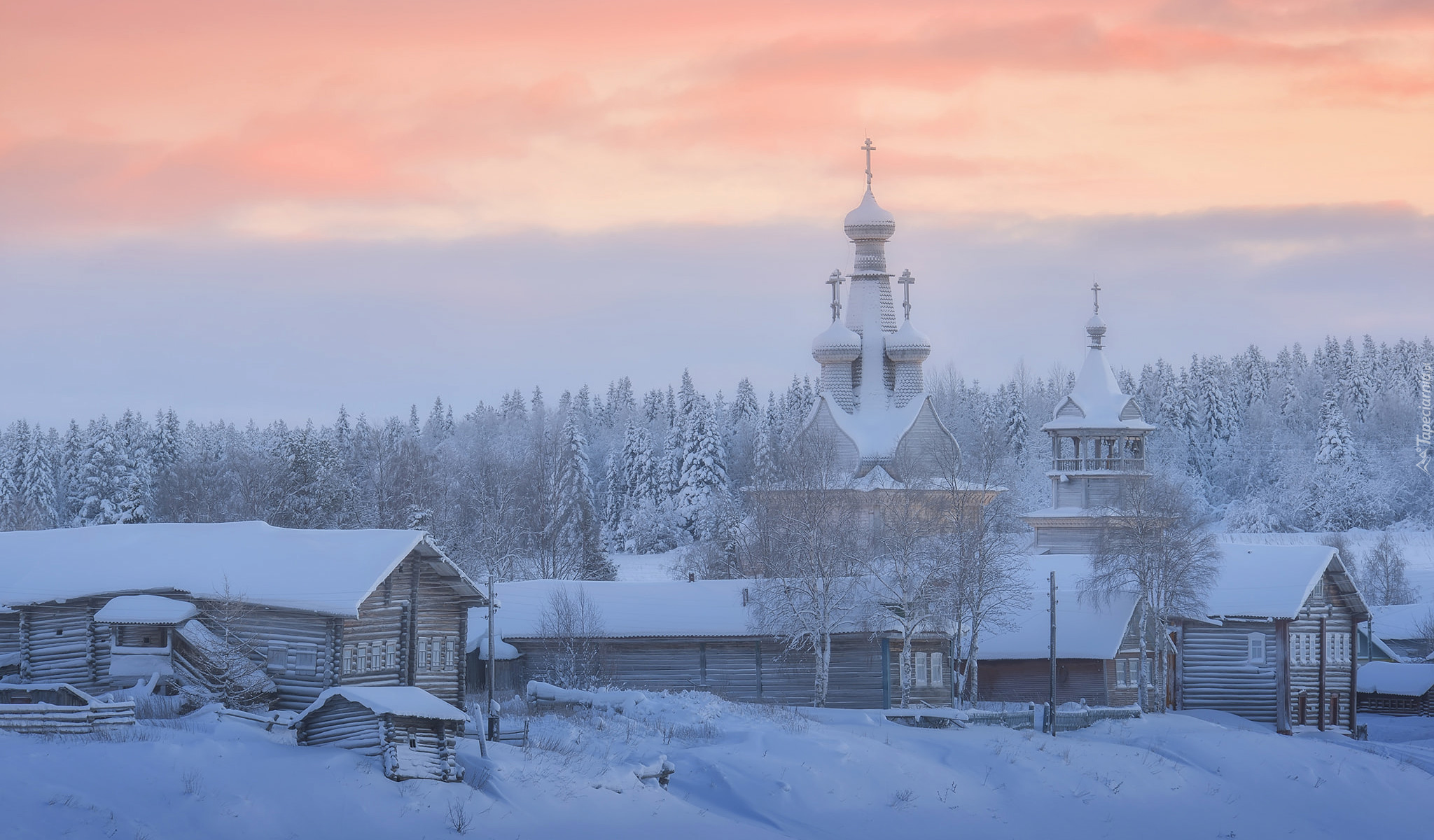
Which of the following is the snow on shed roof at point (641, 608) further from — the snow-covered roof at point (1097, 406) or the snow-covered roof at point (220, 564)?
the snow-covered roof at point (1097, 406)

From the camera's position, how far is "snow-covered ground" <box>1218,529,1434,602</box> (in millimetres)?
105625

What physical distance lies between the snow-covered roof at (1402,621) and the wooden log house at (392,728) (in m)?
58.5

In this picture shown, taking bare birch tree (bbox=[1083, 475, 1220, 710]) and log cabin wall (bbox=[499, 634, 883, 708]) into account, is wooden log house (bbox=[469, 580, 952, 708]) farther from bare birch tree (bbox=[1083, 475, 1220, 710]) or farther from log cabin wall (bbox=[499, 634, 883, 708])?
bare birch tree (bbox=[1083, 475, 1220, 710])

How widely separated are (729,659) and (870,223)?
23.9 m

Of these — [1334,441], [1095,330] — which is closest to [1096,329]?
[1095,330]

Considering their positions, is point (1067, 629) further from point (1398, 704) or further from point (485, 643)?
point (1398, 704)

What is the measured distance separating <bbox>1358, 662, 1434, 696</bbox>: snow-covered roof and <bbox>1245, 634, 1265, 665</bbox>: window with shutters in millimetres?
17251

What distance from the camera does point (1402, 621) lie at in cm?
7850

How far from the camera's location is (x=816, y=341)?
64.9m

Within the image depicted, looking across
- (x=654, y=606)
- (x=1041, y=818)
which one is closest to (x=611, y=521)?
(x=654, y=606)

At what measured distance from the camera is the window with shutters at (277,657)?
36281 mm

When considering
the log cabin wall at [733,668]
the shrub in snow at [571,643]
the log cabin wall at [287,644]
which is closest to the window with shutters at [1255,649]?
the log cabin wall at [733,668]

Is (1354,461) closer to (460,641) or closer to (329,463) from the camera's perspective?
(329,463)

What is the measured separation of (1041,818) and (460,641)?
15.3 metres
